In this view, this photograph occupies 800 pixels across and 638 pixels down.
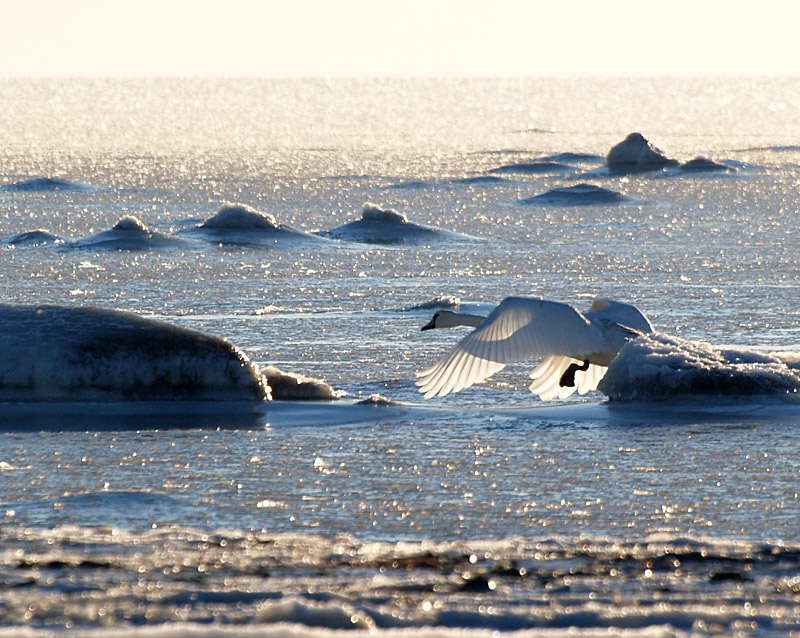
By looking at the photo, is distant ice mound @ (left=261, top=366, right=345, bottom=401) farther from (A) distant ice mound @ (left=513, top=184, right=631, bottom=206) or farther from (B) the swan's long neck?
(A) distant ice mound @ (left=513, top=184, right=631, bottom=206)

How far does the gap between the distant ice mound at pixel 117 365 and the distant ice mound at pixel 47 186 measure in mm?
12719

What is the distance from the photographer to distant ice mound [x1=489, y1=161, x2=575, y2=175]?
22.5 metres

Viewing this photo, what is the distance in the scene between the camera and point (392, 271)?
36.8 feet

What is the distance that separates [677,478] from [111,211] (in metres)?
12.0

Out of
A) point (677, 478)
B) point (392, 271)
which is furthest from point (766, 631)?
point (392, 271)

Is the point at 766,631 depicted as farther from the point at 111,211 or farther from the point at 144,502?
the point at 111,211

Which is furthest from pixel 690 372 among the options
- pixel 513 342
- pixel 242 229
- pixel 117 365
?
pixel 242 229

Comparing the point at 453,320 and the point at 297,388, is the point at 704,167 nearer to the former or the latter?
the point at 453,320

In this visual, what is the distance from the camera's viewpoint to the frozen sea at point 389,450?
3.38m

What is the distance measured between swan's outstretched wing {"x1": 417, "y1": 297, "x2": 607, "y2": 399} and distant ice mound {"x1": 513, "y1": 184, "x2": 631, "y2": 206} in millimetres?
10457

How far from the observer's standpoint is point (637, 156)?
22938mm

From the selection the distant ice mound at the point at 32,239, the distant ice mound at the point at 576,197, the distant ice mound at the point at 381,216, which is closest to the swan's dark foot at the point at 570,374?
the distant ice mound at the point at 32,239

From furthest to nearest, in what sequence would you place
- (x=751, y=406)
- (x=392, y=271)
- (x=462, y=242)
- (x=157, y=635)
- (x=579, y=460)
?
(x=462, y=242)
(x=392, y=271)
(x=751, y=406)
(x=579, y=460)
(x=157, y=635)

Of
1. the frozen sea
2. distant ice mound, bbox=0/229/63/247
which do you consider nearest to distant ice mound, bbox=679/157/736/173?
the frozen sea
